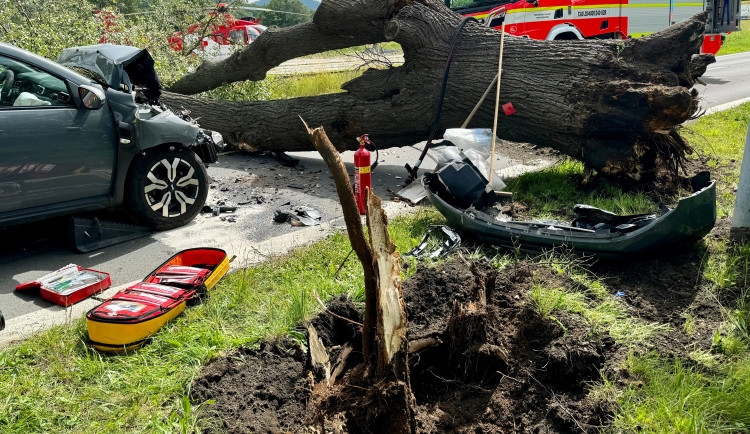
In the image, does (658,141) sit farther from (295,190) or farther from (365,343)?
(365,343)

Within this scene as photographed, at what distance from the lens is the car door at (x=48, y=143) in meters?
4.77

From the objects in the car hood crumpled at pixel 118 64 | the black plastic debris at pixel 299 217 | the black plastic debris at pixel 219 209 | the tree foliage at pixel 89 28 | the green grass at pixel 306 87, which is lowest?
the black plastic debris at pixel 299 217

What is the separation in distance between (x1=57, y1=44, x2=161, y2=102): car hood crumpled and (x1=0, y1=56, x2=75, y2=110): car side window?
0.56m

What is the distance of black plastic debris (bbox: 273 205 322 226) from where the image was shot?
19.7ft

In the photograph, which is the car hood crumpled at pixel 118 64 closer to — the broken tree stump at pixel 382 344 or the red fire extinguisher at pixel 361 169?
the red fire extinguisher at pixel 361 169

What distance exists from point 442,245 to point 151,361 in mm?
2427

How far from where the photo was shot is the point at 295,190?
7.25m

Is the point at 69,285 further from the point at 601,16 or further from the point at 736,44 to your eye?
the point at 736,44

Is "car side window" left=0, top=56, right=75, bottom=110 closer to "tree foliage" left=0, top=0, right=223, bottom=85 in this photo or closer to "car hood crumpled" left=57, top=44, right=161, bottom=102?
"car hood crumpled" left=57, top=44, right=161, bottom=102

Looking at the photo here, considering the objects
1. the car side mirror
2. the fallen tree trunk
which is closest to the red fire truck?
the fallen tree trunk

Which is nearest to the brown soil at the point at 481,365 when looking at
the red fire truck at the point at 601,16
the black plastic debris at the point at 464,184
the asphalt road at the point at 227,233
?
the black plastic debris at the point at 464,184

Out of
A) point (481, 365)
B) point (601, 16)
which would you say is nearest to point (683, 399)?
point (481, 365)

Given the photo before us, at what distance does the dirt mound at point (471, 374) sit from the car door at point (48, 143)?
292 centimetres

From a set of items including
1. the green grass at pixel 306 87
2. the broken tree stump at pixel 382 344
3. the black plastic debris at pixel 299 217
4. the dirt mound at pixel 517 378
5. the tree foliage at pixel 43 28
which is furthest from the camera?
the green grass at pixel 306 87
